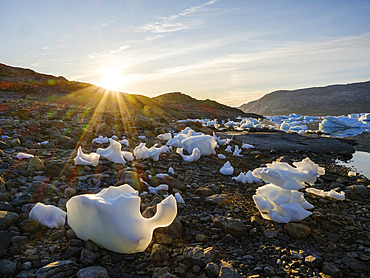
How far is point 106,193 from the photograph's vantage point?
2.21m

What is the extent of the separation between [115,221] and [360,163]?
25.3ft

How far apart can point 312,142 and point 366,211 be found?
6.60 m

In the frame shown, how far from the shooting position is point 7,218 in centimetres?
218

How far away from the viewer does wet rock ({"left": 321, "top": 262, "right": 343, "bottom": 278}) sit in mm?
1901

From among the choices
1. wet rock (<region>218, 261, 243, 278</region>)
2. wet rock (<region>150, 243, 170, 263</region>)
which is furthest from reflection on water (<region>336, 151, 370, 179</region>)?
wet rock (<region>150, 243, 170, 263</region>)

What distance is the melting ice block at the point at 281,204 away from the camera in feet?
8.60

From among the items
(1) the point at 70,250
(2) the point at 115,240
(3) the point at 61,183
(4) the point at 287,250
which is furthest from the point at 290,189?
(3) the point at 61,183

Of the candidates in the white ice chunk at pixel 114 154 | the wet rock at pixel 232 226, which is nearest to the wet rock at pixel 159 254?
the wet rock at pixel 232 226

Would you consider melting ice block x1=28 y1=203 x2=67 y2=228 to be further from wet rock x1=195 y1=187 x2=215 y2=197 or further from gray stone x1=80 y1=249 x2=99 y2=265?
wet rock x1=195 y1=187 x2=215 y2=197

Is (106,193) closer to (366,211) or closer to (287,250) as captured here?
(287,250)

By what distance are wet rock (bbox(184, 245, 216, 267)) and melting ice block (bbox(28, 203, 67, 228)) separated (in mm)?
1185

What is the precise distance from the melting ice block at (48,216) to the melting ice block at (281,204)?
81.2 inches

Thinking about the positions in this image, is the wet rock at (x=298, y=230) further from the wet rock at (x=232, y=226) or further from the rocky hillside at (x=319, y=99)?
the rocky hillside at (x=319, y=99)

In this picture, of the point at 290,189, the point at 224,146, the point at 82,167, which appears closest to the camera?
the point at 290,189
